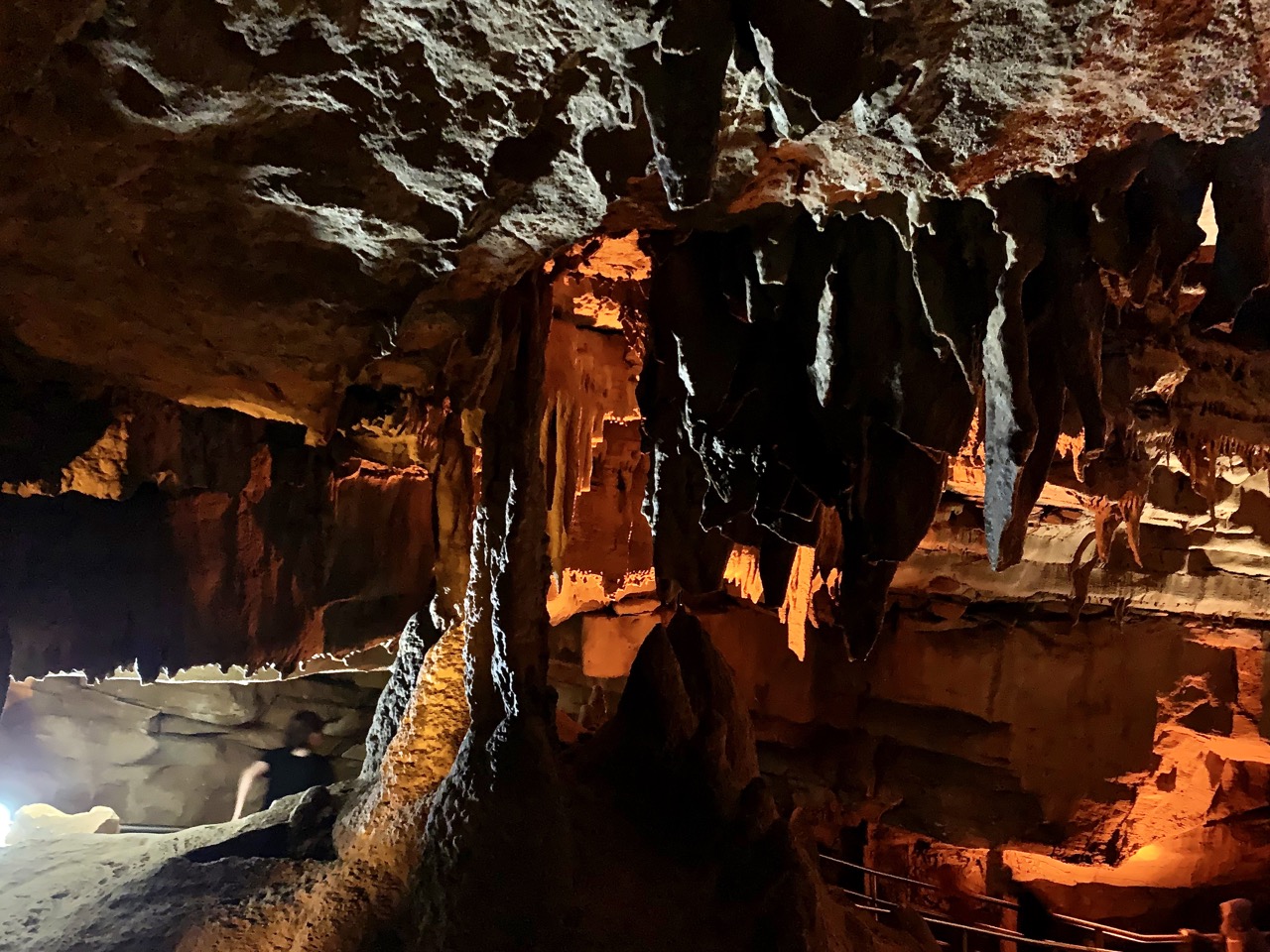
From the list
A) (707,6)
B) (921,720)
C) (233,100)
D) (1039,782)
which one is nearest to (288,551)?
(233,100)

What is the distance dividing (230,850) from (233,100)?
11.1 feet

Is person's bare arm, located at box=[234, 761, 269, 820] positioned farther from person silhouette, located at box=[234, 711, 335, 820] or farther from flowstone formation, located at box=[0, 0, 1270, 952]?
flowstone formation, located at box=[0, 0, 1270, 952]

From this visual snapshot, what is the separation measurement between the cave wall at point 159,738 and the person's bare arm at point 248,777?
0.26ft

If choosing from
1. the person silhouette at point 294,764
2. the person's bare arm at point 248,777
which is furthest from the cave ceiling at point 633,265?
the person's bare arm at point 248,777

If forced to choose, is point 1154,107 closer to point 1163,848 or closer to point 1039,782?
point 1039,782

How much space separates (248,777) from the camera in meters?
9.39

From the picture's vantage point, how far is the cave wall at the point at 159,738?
9219 mm

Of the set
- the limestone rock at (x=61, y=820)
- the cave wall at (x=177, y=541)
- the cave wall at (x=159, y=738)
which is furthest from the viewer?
the cave wall at (x=159, y=738)

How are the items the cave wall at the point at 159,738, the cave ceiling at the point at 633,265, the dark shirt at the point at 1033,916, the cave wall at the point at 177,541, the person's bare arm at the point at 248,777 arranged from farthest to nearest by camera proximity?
the person's bare arm at the point at 248,777
the cave wall at the point at 159,738
the dark shirt at the point at 1033,916
the cave wall at the point at 177,541
the cave ceiling at the point at 633,265

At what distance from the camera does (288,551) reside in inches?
180

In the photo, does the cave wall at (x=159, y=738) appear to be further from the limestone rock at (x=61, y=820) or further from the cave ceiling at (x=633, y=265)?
the cave ceiling at (x=633, y=265)

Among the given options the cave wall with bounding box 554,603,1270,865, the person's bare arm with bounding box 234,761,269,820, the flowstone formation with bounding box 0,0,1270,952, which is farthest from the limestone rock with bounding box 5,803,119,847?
the cave wall with bounding box 554,603,1270,865

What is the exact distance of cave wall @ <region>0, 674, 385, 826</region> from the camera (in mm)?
9219

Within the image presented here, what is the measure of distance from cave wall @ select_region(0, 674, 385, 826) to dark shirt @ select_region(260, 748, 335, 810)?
5.5 inches
